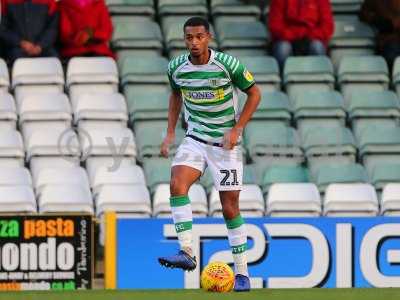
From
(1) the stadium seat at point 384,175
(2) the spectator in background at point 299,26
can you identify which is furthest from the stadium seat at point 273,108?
(1) the stadium seat at point 384,175

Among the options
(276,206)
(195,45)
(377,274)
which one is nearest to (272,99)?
(276,206)

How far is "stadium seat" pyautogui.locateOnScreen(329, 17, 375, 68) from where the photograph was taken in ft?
49.4

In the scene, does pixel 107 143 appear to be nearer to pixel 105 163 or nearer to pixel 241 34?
pixel 105 163

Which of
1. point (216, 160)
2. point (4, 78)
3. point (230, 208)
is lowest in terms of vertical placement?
point (230, 208)

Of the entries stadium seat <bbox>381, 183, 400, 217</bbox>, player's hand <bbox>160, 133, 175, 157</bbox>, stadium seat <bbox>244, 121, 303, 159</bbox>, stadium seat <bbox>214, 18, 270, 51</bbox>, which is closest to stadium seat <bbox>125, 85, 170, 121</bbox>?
stadium seat <bbox>244, 121, 303, 159</bbox>

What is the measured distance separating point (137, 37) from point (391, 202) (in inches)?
133

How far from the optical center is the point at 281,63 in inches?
570

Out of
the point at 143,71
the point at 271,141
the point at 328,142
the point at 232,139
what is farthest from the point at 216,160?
the point at 143,71

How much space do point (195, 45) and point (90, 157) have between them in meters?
3.68

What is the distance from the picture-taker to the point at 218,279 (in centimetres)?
967

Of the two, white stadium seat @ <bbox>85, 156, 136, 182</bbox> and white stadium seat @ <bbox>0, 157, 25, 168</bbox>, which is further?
white stadium seat @ <bbox>85, 156, 136, 182</bbox>

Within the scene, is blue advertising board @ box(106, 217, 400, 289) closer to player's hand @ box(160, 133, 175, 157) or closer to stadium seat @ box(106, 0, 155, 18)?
player's hand @ box(160, 133, 175, 157)

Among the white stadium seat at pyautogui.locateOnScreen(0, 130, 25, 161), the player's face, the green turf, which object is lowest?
the green turf

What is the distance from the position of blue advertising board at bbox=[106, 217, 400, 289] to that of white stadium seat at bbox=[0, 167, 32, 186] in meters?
1.32
